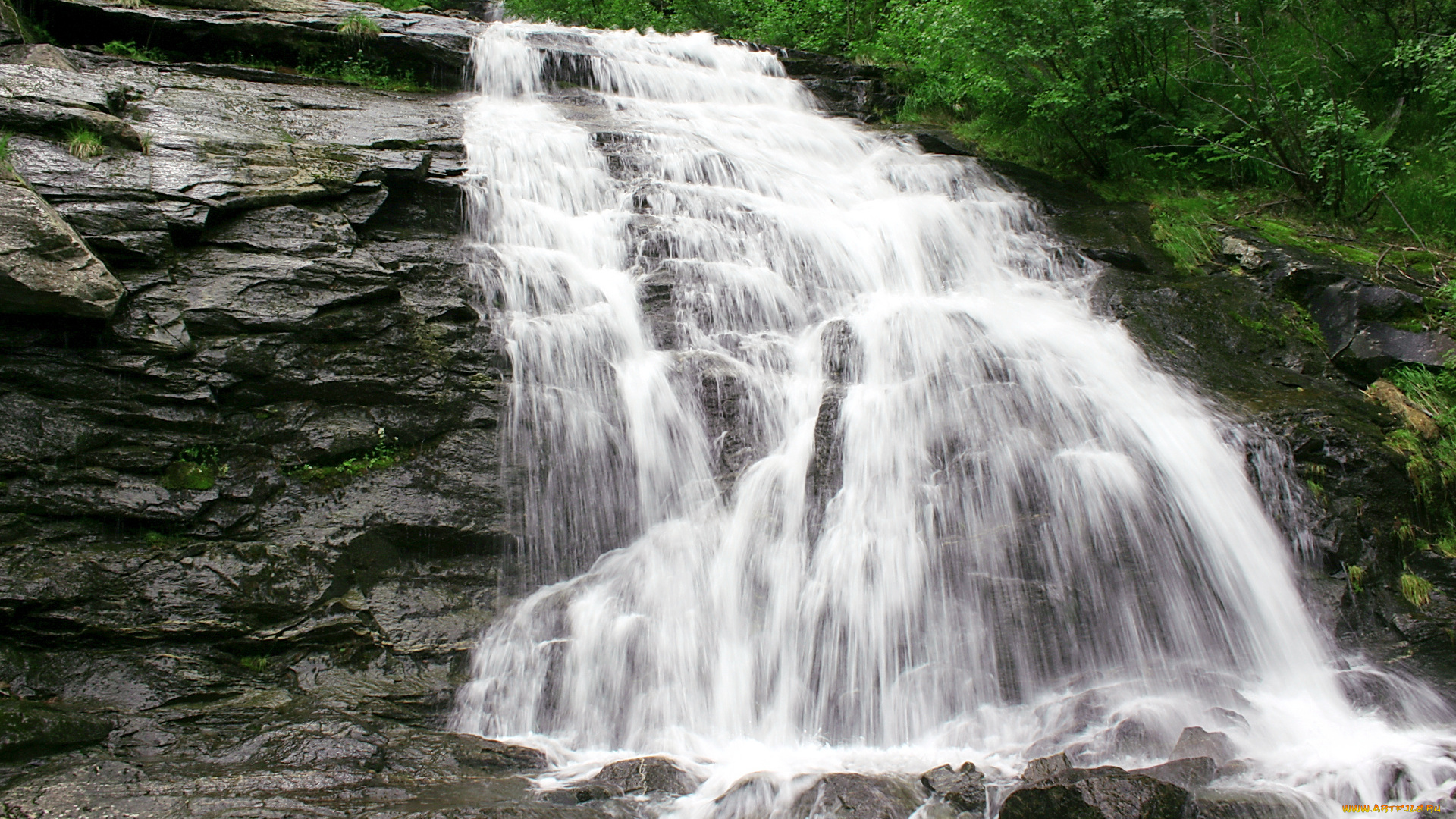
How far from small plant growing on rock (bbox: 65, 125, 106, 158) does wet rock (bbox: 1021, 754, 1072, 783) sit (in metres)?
7.63

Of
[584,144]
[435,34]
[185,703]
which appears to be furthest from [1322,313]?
[435,34]

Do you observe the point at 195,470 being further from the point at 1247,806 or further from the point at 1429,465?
the point at 1429,465

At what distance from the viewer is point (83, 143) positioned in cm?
562

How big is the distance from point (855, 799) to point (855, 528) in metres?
2.00

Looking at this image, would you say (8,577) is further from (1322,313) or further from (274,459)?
(1322,313)

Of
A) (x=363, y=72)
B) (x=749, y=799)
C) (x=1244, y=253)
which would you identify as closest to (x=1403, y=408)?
(x=1244, y=253)

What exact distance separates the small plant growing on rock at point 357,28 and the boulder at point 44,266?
574cm

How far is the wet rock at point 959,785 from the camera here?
12.0ft

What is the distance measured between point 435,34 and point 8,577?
8.55m

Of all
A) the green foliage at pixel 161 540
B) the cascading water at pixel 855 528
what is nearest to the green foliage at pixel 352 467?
the green foliage at pixel 161 540

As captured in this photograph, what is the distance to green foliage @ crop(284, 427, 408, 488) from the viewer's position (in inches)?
203

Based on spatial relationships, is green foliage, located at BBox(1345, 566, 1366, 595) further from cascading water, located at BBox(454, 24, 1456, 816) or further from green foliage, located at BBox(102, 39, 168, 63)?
green foliage, located at BBox(102, 39, 168, 63)

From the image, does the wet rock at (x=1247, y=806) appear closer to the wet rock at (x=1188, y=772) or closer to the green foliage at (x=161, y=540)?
the wet rock at (x=1188, y=772)

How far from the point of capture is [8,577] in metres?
4.21
